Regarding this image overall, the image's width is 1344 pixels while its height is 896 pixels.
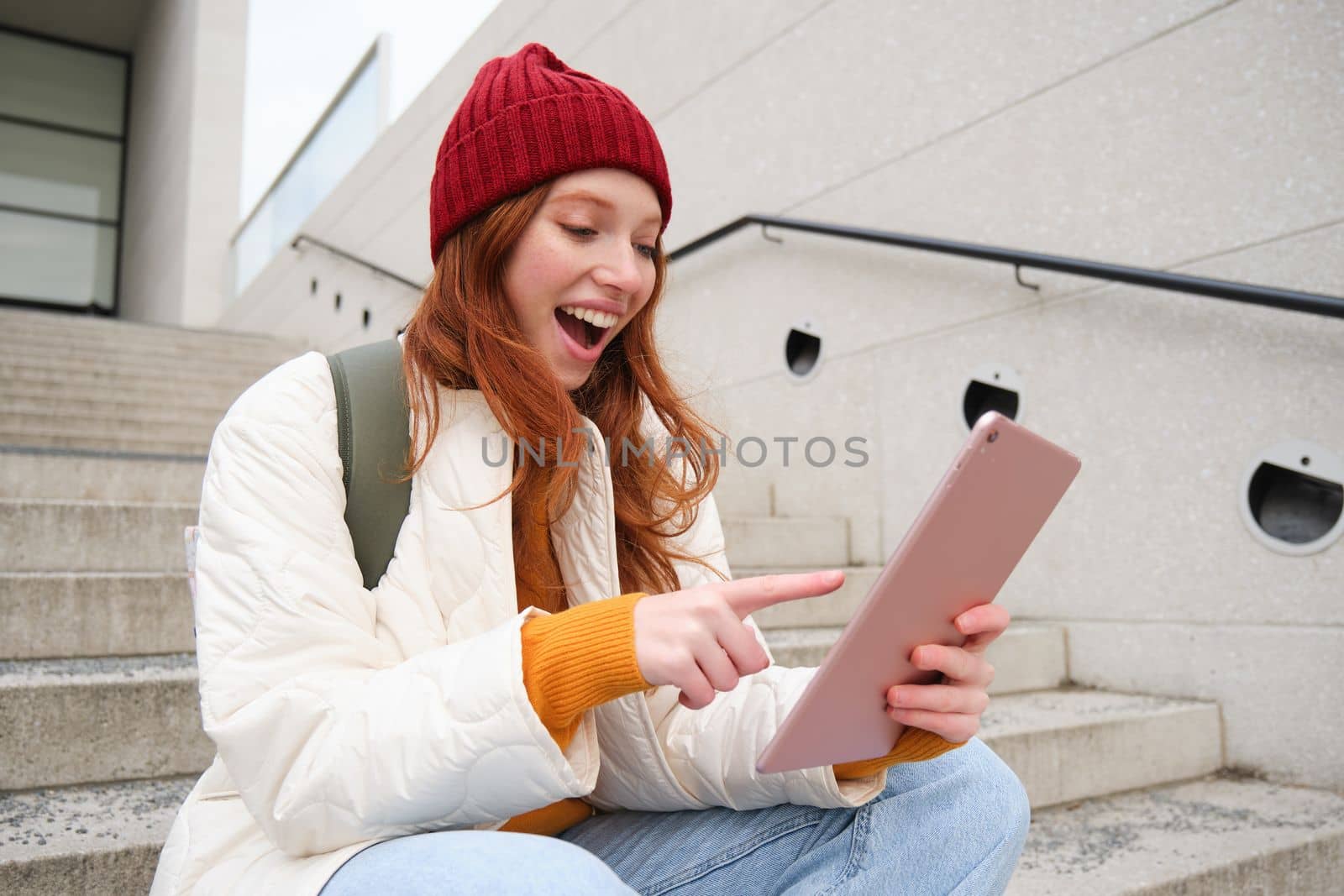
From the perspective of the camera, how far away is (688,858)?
3.40 feet

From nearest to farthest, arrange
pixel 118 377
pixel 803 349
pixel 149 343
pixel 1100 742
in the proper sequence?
pixel 1100 742
pixel 803 349
pixel 118 377
pixel 149 343

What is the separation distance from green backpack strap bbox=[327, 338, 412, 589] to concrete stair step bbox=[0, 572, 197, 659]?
106cm

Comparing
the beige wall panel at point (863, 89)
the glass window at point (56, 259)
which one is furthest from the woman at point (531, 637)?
the glass window at point (56, 259)

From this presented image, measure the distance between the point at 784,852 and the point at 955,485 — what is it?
1.70 ft

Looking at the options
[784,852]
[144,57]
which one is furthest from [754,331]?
[144,57]

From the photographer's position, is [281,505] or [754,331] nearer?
[281,505]

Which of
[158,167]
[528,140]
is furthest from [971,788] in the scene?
[158,167]

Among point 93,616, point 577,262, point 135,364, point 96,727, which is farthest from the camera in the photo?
point 135,364

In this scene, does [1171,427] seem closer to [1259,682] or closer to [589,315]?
[1259,682]

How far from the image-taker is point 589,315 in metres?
1.15

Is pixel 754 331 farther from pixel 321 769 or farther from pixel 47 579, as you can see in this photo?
pixel 321 769

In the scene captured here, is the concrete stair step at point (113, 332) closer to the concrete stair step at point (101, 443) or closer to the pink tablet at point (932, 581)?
the concrete stair step at point (101, 443)

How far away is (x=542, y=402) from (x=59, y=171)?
13808mm

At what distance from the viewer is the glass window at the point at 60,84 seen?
38.0ft
